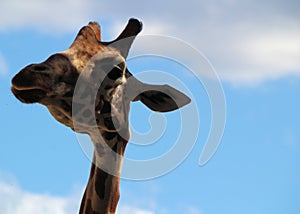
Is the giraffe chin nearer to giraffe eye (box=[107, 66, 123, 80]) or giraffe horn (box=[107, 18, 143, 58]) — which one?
giraffe eye (box=[107, 66, 123, 80])

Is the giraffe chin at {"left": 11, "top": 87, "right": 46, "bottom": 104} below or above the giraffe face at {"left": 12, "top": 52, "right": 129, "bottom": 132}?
below

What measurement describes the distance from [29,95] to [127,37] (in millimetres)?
1362

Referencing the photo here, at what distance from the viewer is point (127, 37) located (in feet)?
26.8

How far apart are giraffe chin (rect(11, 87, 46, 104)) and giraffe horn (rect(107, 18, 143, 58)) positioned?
1058 millimetres

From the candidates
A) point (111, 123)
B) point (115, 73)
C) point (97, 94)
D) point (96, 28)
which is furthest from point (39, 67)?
point (96, 28)

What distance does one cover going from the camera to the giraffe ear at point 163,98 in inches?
313

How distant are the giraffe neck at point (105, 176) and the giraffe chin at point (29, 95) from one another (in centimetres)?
97

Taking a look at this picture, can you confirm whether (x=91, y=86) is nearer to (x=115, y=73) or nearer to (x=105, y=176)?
(x=115, y=73)

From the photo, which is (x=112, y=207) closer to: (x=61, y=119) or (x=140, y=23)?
(x=61, y=119)

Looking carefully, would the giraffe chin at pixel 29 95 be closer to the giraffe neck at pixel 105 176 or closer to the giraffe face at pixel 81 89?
the giraffe face at pixel 81 89

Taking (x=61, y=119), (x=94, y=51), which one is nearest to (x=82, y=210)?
(x=61, y=119)

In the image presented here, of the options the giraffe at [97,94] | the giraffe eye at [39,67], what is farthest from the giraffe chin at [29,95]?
the giraffe eye at [39,67]

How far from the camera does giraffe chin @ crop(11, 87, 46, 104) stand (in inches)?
284

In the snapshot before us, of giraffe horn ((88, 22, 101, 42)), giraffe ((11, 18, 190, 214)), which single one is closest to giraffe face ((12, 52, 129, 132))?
giraffe ((11, 18, 190, 214))
